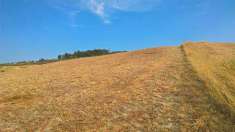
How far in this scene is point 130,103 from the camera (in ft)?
44.8

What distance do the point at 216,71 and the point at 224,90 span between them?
495cm

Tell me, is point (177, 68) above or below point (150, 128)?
above

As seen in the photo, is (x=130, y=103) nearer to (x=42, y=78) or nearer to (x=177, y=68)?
(x=177, y=68)

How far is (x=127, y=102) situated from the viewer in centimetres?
1380

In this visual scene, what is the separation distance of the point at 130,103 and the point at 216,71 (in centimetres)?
939

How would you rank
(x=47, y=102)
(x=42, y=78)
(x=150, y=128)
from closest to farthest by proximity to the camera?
(x=150, y=128) → (x=47, y=102) → (x=42, y=78)

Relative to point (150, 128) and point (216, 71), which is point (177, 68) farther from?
point (150, 128)

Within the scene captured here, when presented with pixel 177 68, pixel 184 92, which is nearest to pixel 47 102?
pixel 184 92

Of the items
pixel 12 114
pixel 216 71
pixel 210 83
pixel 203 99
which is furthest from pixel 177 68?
pixel 12 114

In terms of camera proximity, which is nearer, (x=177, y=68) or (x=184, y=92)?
(x=184, y=92)

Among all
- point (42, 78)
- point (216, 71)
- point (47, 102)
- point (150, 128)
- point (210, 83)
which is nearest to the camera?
point (150, 128)

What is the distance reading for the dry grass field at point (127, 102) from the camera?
37.2 feet

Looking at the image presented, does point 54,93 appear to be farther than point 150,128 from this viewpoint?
Yes

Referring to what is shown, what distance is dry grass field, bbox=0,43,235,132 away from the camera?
11.3m
